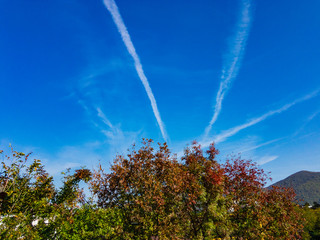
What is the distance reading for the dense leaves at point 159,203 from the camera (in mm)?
11805

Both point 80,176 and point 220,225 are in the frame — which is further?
point 80,176

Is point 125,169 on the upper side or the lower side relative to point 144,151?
lower

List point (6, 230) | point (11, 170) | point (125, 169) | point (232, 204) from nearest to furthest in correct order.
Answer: point (6, 230)
point (11, 170)
point (125, 169)
point (232, 204)

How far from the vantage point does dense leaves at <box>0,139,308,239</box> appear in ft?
38.7

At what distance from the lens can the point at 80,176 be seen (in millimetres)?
32531

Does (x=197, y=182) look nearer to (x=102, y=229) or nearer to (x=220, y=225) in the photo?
(x=220, y=225)

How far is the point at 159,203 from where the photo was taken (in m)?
11.8

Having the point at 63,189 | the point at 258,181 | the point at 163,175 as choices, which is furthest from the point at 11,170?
the point at 63,189

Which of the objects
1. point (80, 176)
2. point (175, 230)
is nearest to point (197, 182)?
point (175, 230)

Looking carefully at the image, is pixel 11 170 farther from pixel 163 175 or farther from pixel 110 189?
pixel 163 175

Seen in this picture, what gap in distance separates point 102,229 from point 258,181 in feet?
44.4

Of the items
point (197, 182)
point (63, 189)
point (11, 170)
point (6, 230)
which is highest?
point (63, 189)

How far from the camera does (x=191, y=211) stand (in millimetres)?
15492

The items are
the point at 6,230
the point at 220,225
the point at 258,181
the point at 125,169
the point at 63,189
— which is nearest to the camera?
the point at 6,230
